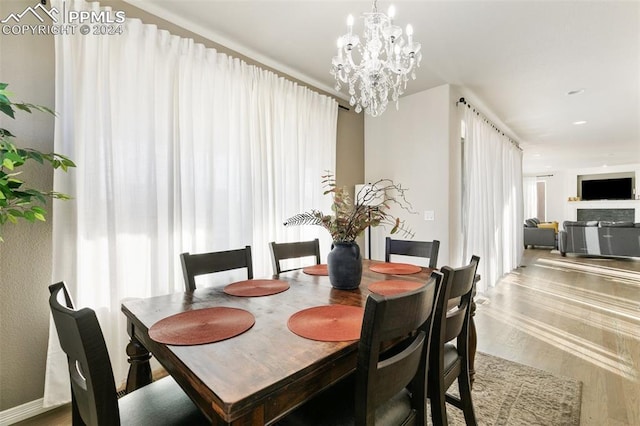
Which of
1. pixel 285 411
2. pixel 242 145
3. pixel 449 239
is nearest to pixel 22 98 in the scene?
pixel 242 145

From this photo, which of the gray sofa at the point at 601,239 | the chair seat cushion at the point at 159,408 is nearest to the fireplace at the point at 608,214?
the gray sofa at the point at 601,239

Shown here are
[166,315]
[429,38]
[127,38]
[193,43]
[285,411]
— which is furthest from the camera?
[429,38]

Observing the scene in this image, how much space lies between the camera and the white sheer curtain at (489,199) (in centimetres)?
367

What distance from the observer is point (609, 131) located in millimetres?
5234

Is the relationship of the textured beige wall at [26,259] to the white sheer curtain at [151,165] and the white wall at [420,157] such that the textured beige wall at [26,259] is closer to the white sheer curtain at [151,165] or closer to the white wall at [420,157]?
the white sheer curtain at [151,165]

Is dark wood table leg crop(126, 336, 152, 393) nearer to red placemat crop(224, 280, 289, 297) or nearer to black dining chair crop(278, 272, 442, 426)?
red placemat crop(224, 280, 289, 297)

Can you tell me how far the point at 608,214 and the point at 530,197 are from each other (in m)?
2.18

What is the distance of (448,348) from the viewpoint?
147 cm

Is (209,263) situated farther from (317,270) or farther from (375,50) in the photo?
(375,50)

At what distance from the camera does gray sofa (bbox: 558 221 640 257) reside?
6.18 metres

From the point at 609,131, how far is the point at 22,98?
25.8ft

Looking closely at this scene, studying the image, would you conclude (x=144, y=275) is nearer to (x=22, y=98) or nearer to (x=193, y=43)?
(x=22, y=98)

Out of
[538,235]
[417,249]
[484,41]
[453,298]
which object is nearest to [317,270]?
[417,249]

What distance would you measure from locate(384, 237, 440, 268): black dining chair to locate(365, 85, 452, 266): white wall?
3.89ft
